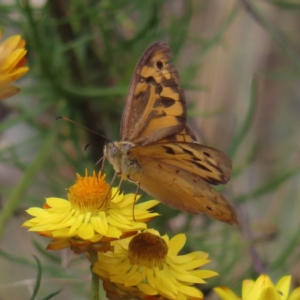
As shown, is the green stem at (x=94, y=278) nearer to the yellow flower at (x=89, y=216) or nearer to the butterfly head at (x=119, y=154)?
the yellow flower at (x=89, y=216)

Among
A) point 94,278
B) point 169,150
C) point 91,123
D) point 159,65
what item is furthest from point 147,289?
point 91,123

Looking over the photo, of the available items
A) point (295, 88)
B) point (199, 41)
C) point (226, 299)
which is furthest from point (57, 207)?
point (295, 88)

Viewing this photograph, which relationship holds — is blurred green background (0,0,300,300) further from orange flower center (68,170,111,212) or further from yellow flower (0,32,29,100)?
yellow flower (0,32,29,100)

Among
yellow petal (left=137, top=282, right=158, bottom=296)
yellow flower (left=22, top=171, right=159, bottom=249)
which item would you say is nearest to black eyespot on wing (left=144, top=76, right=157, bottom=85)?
yellow flower (left=22, top=171, right=159, bottom=249)

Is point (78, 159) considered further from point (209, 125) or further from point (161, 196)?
point (209, 125)

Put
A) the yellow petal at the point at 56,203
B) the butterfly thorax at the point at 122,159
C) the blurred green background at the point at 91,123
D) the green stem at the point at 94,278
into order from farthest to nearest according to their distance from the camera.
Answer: the blurred green background at the point at 91,123 < the butterfly thorax at the point at 122,159 < the yellow petal at the point at 56,203 < the green stem at the point at 94,278

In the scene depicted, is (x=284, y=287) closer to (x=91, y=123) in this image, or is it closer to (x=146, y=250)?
(x=146, y=250)

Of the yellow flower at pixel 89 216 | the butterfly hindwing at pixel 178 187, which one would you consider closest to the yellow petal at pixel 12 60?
the yellow flower at pixel 89 216
